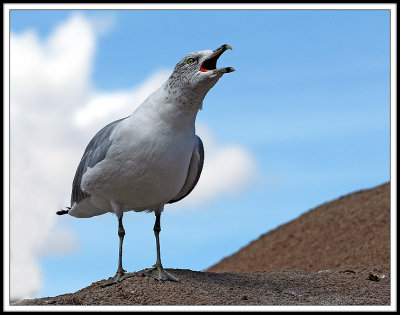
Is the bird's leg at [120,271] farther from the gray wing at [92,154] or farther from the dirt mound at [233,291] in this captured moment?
the gray wing at [92,154]

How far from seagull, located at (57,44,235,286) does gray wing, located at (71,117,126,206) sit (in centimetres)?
1

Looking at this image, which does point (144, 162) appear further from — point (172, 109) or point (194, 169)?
point (194, 169)

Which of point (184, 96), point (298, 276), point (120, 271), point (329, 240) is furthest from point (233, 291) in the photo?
point (329, 240)

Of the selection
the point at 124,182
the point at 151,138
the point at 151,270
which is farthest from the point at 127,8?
the point at 151,270

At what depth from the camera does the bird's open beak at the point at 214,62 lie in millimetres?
5707

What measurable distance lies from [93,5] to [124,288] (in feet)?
9.95

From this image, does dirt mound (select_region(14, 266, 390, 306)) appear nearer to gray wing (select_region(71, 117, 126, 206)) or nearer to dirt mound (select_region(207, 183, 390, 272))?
gray wing (select_region(71, 117, 126, 206))

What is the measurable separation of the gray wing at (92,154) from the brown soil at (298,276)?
110 cm

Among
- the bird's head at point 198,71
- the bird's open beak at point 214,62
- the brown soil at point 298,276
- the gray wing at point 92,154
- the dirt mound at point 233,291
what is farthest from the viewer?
the gray wing at point 92,154

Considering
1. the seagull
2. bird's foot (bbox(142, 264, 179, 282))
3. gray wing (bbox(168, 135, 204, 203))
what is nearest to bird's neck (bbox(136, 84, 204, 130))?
the seagull

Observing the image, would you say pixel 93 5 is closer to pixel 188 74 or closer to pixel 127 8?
pixel 127 8

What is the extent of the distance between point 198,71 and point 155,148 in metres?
0.92

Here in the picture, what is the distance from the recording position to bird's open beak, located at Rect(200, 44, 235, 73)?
5.71 m

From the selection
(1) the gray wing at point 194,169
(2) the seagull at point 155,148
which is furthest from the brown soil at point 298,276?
(1) the gray wing at point 194,169
